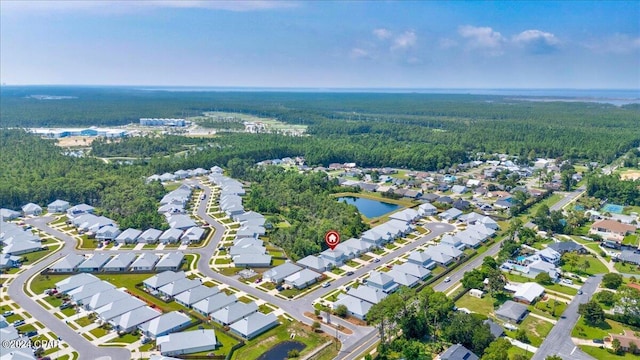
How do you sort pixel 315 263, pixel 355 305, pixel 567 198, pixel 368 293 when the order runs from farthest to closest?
pixel 567 198
pixel 315 263
pixel 368 293
pixel 355 305

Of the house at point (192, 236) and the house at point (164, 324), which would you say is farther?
the house at point (192, 236)

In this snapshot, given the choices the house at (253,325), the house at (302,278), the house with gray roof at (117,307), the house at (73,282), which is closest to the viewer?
the house at (253,325)

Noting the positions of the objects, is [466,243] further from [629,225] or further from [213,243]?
[213,243]

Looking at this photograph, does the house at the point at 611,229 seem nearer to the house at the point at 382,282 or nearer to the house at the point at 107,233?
the house at the point at 382,282

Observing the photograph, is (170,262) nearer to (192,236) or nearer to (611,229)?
(192,236)

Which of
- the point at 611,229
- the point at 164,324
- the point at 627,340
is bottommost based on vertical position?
the point at 164,324

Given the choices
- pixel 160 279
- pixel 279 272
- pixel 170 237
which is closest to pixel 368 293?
pixel 279 272

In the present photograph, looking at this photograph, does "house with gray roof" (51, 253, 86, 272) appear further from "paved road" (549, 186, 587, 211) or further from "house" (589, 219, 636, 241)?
"paved road" (549, 186, 587, 211)

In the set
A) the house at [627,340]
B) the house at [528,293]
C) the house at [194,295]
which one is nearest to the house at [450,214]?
the house at [528,293]
